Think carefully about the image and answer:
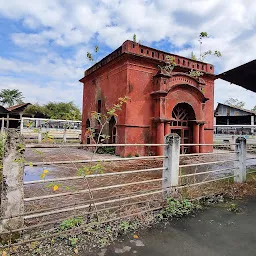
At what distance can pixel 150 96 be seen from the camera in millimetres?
9852

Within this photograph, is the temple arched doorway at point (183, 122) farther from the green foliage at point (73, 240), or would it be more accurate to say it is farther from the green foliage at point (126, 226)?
the green foliage at point (73, 240)

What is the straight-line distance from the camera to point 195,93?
10.9 m

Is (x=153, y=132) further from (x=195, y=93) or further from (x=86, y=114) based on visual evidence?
(x=86, y=114)

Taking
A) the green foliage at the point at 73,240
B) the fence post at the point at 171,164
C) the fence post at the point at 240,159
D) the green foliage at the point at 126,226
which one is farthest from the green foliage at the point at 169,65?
the green foliage at the point at 73,240

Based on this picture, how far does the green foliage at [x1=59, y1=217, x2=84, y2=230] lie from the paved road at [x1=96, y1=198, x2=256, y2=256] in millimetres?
592

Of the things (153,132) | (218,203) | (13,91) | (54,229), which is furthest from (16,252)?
(13,91)

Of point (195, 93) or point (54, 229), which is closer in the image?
point (54, 229)

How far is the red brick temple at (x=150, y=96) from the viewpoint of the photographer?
938cm

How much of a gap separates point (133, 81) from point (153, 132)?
2.57 meters

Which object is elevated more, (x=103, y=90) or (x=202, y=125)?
(x=103, y=90)

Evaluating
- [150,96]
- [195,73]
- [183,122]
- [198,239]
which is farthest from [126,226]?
[195,73]

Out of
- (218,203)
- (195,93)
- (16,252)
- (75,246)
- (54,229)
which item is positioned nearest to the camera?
(16,252)

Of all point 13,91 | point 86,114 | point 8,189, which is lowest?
point 8,189

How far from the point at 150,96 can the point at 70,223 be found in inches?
307
